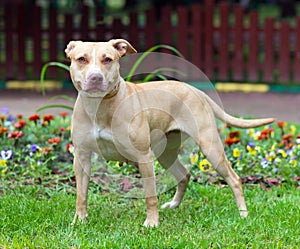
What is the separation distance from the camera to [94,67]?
4.85 metres

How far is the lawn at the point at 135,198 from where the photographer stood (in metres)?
5.01

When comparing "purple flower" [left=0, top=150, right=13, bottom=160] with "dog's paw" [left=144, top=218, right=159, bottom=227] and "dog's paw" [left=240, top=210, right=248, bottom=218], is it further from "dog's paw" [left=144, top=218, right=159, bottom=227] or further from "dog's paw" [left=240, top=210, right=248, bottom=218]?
"dog's paw" [left=240, top=210, right=248, bottom=218]

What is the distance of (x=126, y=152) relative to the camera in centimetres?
528

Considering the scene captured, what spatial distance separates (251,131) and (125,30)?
680 cm

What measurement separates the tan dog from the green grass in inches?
8.0

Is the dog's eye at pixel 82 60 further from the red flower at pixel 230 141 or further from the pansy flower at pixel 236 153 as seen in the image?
the red flower at pixel 230 141

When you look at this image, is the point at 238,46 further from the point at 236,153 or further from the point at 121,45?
the point at 121,45

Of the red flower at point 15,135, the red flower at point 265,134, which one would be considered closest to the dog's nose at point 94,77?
the red flower at point 15,135

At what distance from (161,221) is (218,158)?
0.68 metres

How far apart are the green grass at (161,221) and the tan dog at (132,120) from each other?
0.66 feet

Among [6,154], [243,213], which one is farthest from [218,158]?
[6,154]

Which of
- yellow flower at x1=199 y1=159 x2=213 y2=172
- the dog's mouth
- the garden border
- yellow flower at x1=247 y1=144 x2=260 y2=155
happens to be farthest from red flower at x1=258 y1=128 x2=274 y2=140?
the garden border

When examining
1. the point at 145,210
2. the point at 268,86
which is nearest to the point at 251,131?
the point at 145,210

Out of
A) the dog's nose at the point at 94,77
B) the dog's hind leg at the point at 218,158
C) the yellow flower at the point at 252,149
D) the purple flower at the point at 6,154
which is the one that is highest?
the dog's nose at the point at 94,77
